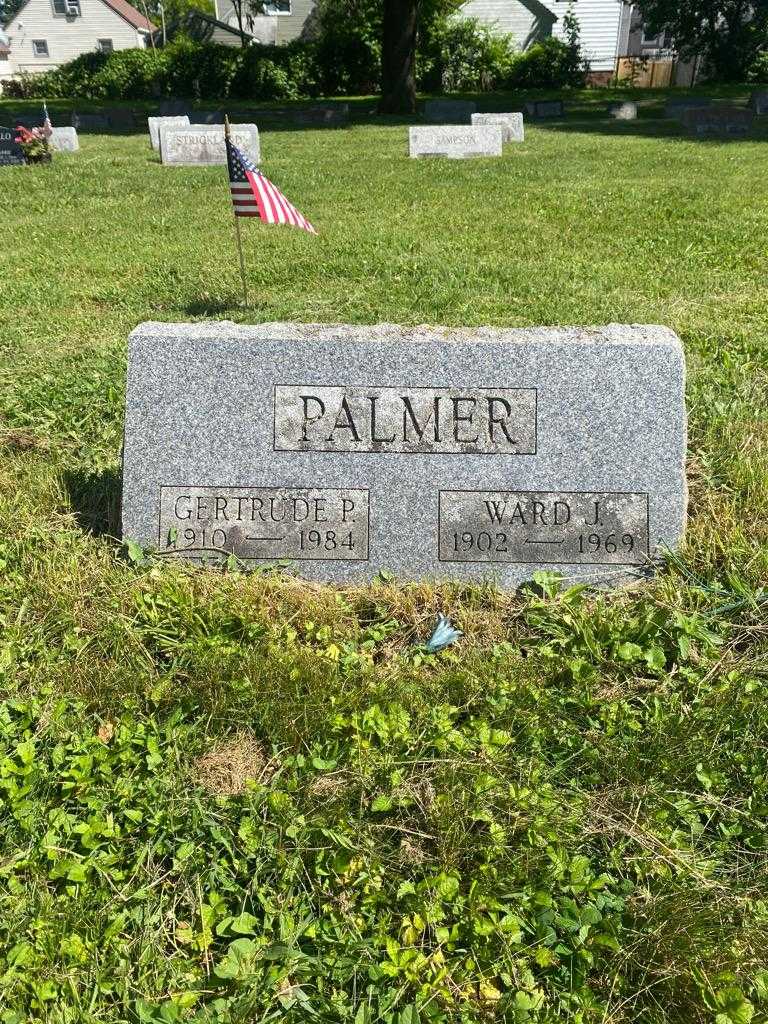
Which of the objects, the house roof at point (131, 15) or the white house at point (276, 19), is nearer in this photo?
the white house at point (276, 19)

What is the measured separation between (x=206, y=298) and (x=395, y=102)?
22331 millimetres

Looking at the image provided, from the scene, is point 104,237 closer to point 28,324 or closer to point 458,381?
point 28,324

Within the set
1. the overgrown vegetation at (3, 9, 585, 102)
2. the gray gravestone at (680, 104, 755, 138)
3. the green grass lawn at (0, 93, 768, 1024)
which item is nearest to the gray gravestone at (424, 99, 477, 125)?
the gray gravestone at (680, 104, 755, 138)

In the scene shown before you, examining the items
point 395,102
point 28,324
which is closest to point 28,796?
point 28,324

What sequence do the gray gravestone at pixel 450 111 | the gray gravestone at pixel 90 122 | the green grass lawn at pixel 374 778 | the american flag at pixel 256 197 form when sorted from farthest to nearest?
the gray gravestone at pixel 90 122 → the gray gravestone at pixel 450 111 → the american flag at pixel 256 197 → the green grass lawn at pixel 374 778

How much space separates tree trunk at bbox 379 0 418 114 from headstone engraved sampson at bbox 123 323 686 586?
985 inches

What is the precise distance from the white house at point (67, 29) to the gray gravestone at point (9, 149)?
135 feet

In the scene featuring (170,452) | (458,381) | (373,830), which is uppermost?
(458,381)

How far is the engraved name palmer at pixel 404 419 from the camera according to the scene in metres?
3.06

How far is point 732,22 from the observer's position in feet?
98.9

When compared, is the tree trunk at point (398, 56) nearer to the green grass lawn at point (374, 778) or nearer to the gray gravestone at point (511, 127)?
the gray gravestone at point (511, 127)

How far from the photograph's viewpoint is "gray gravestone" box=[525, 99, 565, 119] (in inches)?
945

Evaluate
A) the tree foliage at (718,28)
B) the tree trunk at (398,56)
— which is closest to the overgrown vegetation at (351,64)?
the tree foliage at (718,28)

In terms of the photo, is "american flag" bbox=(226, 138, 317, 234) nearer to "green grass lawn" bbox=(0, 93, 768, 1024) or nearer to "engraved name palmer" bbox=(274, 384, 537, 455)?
"green grass lawn" bbox=(0, 93, 768, 1024)
